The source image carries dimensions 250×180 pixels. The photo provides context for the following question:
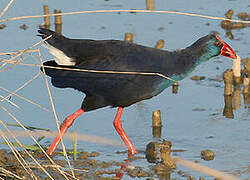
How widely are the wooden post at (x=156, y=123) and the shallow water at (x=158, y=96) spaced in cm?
6

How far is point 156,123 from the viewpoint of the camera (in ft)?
18.9

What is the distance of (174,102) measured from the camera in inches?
258

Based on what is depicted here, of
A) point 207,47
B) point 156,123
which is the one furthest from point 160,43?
point 207,47

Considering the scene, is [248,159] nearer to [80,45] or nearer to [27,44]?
[80,45]

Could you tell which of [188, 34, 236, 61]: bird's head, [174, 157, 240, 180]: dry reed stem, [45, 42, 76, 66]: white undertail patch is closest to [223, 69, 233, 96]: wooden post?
[188, 34, 236, 61]: bird's head

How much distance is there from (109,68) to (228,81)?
1.94 metres

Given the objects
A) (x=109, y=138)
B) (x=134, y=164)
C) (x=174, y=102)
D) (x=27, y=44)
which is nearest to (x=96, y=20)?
(x=27, y=44)

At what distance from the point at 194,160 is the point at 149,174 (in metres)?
0.51

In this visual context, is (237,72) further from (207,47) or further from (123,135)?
(123,135)

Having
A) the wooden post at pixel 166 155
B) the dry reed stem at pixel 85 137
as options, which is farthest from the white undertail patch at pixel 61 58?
the wooden post at pixel 166 155

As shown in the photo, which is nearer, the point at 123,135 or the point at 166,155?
the point at 166,155

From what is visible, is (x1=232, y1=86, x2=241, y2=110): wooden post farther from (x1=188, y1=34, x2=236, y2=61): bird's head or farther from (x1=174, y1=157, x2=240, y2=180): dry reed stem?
(x1=174, y1=157, x2=240, y2=180): dry reed stem

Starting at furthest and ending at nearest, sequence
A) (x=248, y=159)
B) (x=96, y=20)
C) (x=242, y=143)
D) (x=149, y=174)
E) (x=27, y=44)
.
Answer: (x=96, y=20) < (x=27, y=44) < (x=242, y=143) < (x=248, y=159) < (x=149, y=174)

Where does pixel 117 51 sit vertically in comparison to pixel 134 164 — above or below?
above
